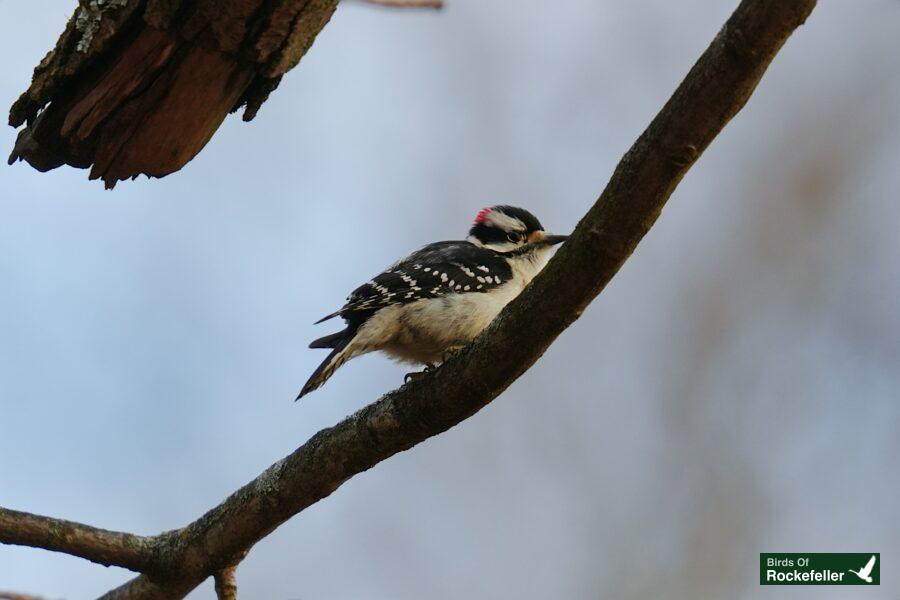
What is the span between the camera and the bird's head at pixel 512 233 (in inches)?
246

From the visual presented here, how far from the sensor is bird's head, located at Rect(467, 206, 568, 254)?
6.25 meters

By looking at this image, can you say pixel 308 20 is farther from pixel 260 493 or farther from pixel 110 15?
pixel 260 493

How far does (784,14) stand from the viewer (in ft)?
8.27

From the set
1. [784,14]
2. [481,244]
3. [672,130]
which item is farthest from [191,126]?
[481,244]

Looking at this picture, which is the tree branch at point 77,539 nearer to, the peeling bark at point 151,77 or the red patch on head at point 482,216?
the peeling bark at point 151,77

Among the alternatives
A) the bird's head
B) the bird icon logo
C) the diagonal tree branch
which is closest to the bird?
the bird's head

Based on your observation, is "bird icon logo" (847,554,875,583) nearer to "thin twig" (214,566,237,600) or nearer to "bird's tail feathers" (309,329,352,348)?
"bird's tail feathers" (309,329,352,348)

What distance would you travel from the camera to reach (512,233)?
20.9ft

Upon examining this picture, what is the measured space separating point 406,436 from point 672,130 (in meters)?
1.53

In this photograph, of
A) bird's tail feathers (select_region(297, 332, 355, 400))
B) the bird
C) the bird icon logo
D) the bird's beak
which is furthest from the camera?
the bird's beak

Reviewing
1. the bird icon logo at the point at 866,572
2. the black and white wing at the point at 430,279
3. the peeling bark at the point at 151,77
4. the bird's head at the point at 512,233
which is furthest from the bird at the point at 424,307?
the bird icon logo at the point at 866,572

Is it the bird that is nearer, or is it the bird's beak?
the bird

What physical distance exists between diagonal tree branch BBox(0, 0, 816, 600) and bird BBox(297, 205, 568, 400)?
3.30ft

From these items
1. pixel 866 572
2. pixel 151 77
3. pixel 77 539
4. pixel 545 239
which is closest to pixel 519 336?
pixel 151 77
